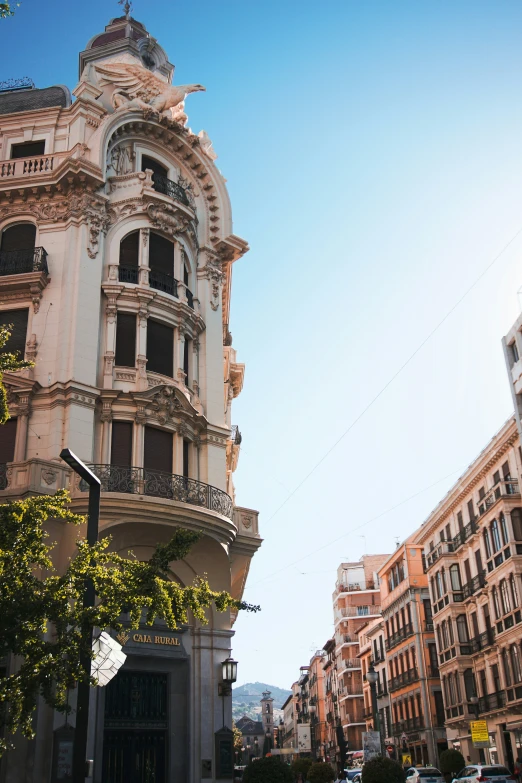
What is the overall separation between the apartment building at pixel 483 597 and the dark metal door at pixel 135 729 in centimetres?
2495

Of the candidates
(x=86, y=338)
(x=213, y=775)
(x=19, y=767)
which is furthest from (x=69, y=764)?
(x=86, y=338)

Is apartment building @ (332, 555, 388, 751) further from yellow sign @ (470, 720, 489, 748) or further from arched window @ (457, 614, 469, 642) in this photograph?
yellow sign @ (470, 720, 489, 748)

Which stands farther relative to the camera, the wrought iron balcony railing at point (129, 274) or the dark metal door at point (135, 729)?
the wrought iron balcony railing at point (129, 274)

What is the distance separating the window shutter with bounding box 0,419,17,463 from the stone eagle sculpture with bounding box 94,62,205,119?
44.4ft

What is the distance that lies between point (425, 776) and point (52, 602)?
85.4 ft

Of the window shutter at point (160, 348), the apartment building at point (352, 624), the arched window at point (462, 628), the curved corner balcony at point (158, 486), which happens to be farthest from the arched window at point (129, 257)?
the apartment building at point (352, 624)

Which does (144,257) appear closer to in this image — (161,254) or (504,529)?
(161,254)

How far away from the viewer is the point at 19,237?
26.3 metres

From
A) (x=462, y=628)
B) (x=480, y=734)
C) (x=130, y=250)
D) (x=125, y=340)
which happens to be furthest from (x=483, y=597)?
(x=130, y=250)

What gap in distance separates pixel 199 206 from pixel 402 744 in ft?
170

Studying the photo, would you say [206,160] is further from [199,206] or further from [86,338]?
[86,338]

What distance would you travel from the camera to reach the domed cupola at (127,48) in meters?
30.6

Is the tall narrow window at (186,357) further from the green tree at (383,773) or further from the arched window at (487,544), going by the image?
the arched window at (487,544)

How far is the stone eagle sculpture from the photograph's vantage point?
95.0 ft
